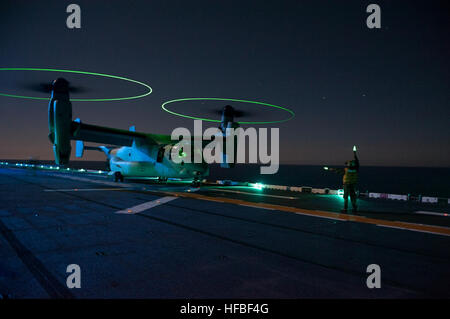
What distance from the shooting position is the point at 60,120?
15.8 meters

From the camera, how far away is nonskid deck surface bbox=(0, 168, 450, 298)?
411 cm

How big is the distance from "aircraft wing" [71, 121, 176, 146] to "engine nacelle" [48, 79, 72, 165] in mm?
1144

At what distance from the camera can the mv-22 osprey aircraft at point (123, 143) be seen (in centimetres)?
1569

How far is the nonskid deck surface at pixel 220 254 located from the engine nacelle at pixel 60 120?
6518 millimetres

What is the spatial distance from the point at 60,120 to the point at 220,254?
13.9 m

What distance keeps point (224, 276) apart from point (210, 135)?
58.8ft

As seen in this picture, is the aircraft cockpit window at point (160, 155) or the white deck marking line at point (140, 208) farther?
the aircraft cockpit window at point (160, 155)
